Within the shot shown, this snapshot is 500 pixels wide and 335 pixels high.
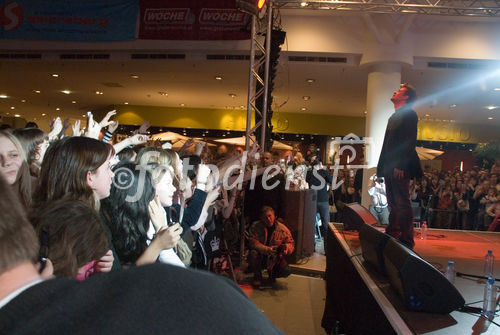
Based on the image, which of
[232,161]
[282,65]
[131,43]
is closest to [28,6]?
[131,43]

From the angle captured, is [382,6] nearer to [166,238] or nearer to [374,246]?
[374,246]

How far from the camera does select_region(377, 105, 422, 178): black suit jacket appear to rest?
3.11m

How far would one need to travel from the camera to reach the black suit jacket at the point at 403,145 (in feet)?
10.2

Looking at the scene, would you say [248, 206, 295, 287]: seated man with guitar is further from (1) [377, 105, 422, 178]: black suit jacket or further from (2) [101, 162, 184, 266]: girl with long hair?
(2) [101, 162, 184, 266]: girl with long hair

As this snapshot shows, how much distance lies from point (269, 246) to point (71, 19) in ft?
20.6

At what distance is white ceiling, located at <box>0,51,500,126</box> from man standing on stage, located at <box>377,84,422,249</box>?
3025mm

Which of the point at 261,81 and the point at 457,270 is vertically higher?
the point at 261,81

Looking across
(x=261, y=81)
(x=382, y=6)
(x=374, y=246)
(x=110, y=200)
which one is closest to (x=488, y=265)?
(x=374, y=246)

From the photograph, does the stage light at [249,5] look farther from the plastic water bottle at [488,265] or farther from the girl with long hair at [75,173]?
the plastic water bottle at [488,265]

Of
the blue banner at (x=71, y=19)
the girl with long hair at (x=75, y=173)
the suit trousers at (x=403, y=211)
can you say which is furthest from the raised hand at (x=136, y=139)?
the blue banner at (x=71, y=19)

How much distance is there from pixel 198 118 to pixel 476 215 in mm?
10298

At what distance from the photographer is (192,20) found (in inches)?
287

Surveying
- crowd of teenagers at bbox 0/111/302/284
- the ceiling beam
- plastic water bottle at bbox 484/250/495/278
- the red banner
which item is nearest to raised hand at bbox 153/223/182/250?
crowd of teenagers at bbox 0/111/302/284

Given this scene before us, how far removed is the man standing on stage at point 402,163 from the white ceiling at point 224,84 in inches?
119
